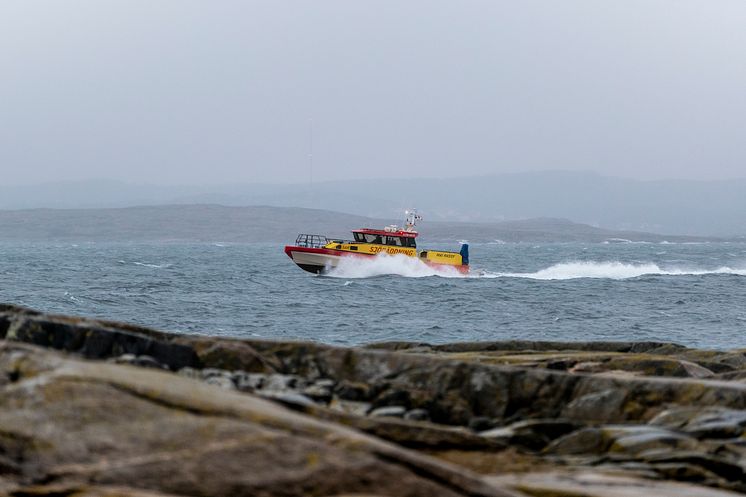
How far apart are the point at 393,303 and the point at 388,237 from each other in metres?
14.7

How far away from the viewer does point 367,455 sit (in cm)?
579

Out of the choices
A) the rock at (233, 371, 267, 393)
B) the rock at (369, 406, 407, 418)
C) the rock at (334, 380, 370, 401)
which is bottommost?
the rock at (369, 406, 407, 418)

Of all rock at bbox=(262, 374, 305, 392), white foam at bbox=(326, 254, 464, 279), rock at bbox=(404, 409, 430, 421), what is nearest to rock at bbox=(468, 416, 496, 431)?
rock at bbox=(404, 409, 430, 421)

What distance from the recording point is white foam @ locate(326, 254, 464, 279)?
7062 cm

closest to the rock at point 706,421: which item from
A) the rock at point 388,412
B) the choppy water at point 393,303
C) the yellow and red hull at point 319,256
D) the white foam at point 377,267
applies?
the rock at point 388,412

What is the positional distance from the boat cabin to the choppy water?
1.73m

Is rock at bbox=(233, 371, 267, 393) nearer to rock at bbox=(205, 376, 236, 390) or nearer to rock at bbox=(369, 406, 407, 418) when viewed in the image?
rock at bbox=(205, 376, 236, 390)

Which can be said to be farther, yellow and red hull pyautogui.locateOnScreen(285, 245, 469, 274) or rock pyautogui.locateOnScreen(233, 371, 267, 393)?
yellow and red hull pyautogui.locateOnScreen(285, 245, 469, 274)

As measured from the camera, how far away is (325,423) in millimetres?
6324

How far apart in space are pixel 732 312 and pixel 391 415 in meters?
47.9

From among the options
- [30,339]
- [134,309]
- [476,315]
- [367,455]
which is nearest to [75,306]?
[134,309]

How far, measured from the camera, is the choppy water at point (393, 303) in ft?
135

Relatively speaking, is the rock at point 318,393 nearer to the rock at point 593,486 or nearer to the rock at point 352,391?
the rock at point 352,391

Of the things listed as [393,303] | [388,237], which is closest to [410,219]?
[388,237]
